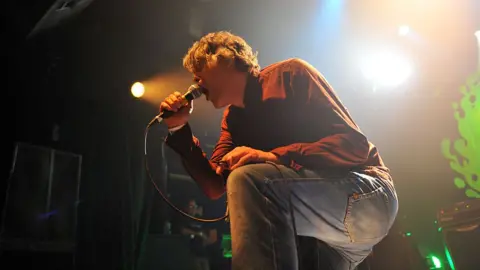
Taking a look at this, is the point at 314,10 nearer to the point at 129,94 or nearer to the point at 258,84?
the point at 129,94

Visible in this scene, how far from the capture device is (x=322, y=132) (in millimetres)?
1174

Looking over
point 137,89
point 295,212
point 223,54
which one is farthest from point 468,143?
point 295,212

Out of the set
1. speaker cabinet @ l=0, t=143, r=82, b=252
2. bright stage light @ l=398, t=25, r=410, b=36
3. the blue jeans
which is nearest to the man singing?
the blue jeans

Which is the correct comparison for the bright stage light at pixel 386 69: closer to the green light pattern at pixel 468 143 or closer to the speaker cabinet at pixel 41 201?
the green light pattern at pixel 468 143

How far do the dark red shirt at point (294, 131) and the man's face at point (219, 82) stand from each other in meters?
0.05

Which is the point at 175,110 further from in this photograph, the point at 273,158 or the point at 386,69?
the point at 386,69

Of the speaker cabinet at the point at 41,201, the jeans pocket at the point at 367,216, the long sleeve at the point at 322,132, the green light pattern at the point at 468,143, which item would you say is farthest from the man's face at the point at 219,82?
the green light pattern at the point at 468,143

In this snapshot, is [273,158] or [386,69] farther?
[386,69]

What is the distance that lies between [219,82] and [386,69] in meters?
3.16

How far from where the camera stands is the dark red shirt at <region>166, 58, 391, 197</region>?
1.10 metres

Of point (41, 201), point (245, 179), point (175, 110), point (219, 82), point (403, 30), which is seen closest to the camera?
point (245, 179)

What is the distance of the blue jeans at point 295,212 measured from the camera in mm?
912

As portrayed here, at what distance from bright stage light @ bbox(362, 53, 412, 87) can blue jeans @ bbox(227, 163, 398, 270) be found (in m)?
3.22

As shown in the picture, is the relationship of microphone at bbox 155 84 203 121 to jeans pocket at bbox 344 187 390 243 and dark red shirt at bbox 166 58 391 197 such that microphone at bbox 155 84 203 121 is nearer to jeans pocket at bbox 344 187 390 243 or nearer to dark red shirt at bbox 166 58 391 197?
dark red shirt at bbox 166 58 391 197
